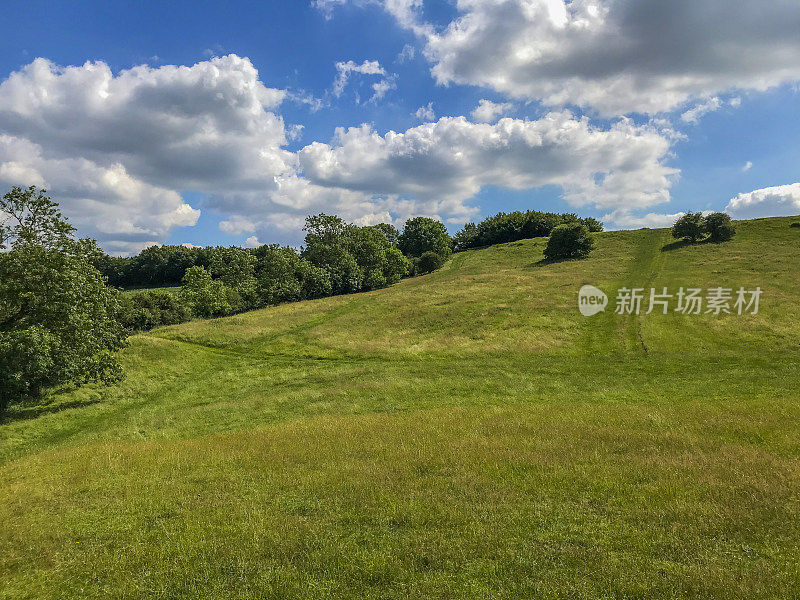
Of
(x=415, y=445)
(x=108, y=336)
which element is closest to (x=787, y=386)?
(x=415, y=445)

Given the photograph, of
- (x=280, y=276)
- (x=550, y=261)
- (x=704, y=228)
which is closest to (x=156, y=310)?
(x=280, y=276)

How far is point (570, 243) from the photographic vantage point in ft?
348

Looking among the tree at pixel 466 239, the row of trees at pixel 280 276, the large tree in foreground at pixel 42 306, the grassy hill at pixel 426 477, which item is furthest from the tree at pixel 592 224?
the large tree in foreground at pixel 42 306

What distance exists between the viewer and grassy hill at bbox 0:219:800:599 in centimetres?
984

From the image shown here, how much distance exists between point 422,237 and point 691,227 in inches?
3185

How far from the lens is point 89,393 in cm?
3369

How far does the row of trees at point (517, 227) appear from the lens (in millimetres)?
157625

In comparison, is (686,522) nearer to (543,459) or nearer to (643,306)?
(543,459)

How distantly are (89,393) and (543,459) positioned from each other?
3549cm

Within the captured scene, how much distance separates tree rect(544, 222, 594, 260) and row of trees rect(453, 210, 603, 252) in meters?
47.2

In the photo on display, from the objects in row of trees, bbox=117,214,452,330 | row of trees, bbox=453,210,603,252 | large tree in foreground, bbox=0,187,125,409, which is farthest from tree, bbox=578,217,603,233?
large tree in foreground, bbox=0,187,125,409

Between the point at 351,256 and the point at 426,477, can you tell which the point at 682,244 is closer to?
the point at 351,256

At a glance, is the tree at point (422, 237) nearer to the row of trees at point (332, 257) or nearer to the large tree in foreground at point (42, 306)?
the row of trees at point (332, 257)

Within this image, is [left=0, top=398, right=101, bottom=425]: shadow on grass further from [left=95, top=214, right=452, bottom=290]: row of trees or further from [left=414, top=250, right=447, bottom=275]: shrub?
[left=414, top=250, right=447, bottom=275]: shrub
